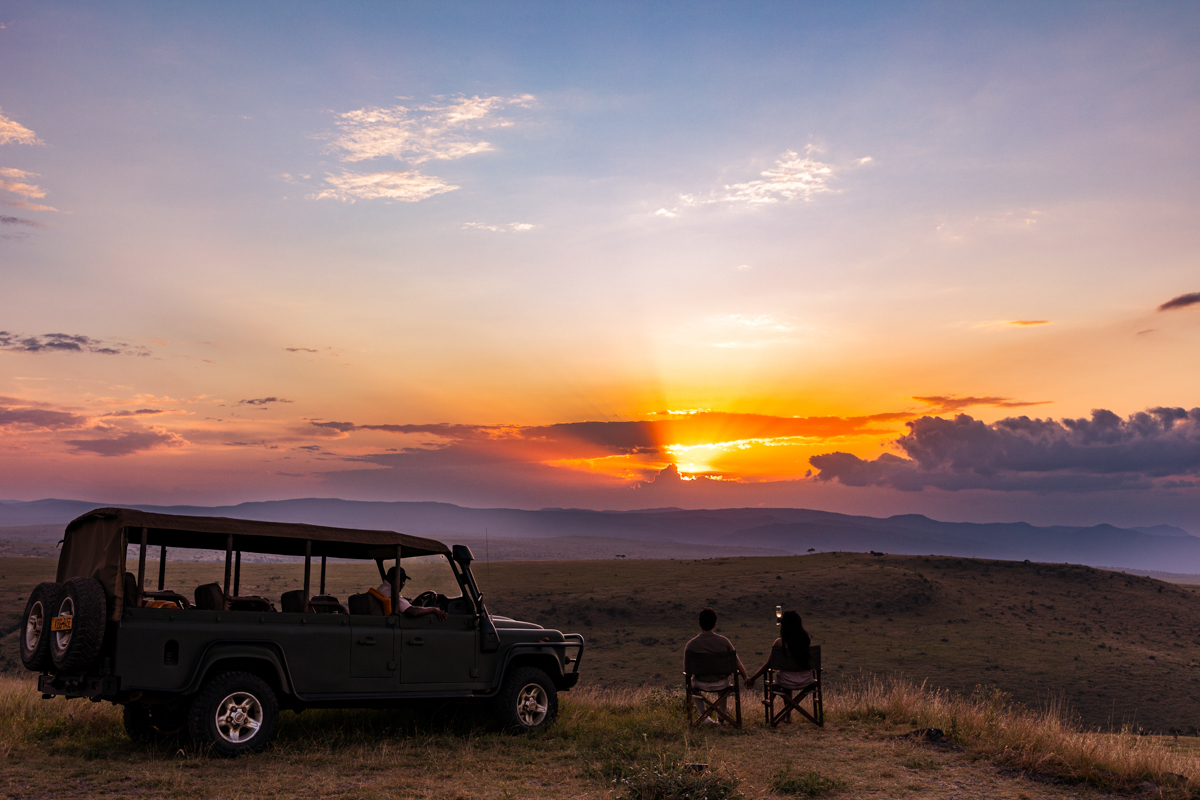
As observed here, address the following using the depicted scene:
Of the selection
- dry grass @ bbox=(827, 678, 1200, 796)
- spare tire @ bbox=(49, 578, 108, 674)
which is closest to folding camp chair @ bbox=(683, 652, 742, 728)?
dry grass @ bbox=(827, 678, 1200, 796)

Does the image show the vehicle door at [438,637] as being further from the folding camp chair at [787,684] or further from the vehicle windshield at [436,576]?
the folding camp chair at [787,684]

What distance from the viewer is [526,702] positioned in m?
12.4

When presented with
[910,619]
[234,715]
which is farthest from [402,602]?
[910,619]

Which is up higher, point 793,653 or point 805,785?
point 793,653

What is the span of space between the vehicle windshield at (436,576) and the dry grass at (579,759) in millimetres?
1832

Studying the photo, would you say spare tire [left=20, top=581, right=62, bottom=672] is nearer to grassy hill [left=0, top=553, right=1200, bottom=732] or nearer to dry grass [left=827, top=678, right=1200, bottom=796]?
dry grass [left=827, top=678, right=1200, bottom=796]

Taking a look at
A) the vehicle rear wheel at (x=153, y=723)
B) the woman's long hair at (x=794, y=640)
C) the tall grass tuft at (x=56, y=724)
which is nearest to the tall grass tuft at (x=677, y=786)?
the woman's long hair at (x=794, y=640)

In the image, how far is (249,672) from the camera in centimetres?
1016

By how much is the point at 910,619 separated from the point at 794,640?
44.7 meters

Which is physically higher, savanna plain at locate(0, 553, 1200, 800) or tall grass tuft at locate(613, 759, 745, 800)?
tall grass tuft at locate(613, 759, 745, 800)

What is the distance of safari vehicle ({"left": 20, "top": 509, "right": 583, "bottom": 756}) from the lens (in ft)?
30.3

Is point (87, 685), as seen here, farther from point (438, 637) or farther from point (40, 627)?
point (438, 637)

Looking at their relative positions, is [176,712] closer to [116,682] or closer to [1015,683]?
[116,682]

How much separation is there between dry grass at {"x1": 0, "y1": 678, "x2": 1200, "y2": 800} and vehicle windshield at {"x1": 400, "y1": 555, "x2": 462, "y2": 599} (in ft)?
6.01
